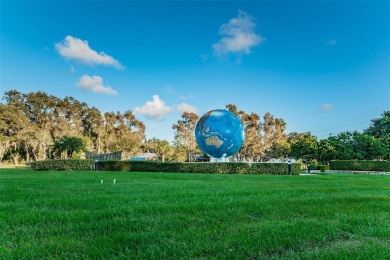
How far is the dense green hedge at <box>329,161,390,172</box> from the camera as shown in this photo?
1219 inches

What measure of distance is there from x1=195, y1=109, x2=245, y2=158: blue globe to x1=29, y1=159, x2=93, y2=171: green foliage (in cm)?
1027

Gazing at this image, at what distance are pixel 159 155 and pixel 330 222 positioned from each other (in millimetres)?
60212

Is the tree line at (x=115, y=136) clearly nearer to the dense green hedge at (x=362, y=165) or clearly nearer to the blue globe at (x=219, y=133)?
the dense green hedge at (x=362, y=165)

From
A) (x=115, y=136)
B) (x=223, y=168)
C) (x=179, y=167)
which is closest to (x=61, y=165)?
(x=179, y=167)

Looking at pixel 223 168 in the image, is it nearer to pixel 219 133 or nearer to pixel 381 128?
pixel 219 133

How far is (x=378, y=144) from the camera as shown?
36250 millimetres

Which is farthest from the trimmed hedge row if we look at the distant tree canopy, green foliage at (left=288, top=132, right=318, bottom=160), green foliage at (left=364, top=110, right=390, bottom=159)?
green foliage at (left=364, top=110, right=390, bottom=159)

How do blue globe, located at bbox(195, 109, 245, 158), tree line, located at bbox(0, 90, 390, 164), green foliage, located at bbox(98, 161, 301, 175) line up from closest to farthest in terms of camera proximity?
green foliage, located at bbox(98, 161, 301, 175)
blue globe, located at bbox(195, 109, 245, 158)
tree line, located at bbox(0, 90, 390, 164)

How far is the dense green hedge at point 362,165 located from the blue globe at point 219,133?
14.4 metres

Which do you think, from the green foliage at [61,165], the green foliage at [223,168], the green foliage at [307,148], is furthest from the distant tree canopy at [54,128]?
the green foliage at [307,148]

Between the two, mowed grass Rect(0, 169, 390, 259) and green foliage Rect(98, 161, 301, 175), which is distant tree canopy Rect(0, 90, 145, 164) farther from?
mowed grass Rect(0, 169, 390, 259)

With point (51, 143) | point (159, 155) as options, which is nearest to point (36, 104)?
point (51, 143)

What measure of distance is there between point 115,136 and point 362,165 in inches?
1861

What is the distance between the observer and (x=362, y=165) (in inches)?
1262
